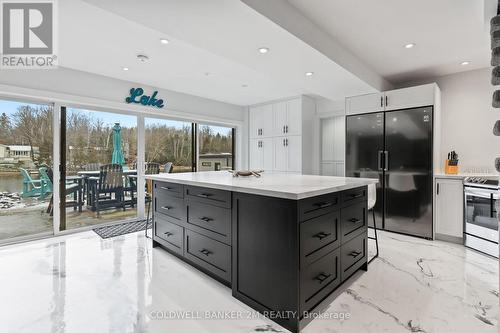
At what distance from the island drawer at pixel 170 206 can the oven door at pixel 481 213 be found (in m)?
3.43

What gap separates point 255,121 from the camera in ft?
19.3

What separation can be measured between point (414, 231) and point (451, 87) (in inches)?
88.8

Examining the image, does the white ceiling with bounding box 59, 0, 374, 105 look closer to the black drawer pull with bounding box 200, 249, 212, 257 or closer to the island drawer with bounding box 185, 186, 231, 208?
the island drawer with bounding box 185, 186, 231, 208

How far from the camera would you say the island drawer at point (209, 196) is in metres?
2.07

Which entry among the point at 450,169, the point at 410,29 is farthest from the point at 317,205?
the point at 450,169

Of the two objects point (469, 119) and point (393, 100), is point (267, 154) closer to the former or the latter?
point (393, 100)

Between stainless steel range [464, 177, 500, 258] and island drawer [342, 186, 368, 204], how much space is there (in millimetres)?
1633

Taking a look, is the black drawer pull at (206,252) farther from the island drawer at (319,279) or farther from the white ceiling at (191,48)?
the white ceiling at (191,48)

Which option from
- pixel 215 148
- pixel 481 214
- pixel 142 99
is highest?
pixel 142 99

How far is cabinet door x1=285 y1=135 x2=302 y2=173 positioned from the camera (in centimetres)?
505

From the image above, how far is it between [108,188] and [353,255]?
3.92 m

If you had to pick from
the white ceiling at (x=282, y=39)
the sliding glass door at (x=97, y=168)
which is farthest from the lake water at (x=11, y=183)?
the white ceiling at (x=282, y=39)

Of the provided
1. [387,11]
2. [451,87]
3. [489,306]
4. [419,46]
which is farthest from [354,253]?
[451,87]

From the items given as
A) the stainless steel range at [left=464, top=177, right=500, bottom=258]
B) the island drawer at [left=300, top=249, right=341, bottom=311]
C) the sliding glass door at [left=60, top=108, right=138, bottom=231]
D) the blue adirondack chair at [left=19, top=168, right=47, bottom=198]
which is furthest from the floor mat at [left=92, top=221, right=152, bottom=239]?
the stainless steel range at [left=464, top=177, right=500, bottom=258]
